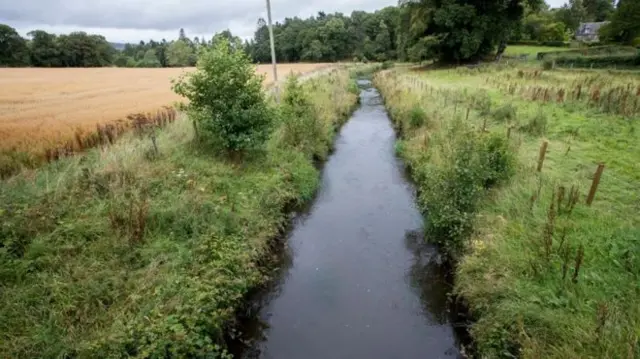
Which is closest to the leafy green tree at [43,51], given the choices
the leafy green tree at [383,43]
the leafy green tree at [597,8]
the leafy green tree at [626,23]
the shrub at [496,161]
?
the leafy green tree at [383,43]

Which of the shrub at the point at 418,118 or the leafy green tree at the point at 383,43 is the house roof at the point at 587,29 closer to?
the leafy green tree at the point at 383,43

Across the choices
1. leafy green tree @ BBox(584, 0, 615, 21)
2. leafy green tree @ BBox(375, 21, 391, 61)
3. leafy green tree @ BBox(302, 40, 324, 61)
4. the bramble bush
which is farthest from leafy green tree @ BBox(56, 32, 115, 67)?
leafy green tree @ BBox(584, 0, 615, 21)

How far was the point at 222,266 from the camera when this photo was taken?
5.73 meters

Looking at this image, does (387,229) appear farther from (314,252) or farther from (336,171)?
(336,171)

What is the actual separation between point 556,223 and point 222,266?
218 inches

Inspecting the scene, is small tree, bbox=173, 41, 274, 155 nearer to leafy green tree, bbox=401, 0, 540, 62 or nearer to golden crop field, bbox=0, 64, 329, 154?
golden crop field, bbox=0, 64, 329, 154

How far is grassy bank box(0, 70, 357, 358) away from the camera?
4191mm

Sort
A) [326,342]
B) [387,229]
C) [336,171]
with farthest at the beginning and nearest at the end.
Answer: [336,171]
[387,229]
[326,342]

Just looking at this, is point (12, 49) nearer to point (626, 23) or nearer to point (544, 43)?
point (544, 43)

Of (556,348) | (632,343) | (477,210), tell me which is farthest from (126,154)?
(632,343)

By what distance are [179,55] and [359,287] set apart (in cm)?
8225

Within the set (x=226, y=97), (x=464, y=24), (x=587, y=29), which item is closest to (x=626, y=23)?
(x=464, y=24)

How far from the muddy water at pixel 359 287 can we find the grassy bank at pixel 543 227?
74cm

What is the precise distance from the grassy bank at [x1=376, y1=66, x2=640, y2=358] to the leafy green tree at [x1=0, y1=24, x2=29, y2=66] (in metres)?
77.5
